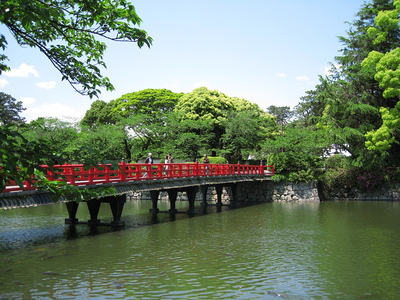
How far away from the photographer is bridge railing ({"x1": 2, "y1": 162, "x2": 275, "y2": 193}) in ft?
49.3

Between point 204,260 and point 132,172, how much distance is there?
8.05 m

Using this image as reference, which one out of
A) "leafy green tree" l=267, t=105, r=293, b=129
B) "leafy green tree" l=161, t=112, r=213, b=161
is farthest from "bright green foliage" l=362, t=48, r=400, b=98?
"leafy green tree" l=267, t=105, r=293, b=129

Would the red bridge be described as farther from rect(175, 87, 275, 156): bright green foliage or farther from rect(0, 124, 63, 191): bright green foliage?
rect(175, 87, 275, 156): bright green foliage

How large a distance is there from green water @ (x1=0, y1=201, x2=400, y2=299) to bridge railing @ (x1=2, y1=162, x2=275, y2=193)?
92.7 inches

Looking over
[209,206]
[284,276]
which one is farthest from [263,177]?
[284,276]

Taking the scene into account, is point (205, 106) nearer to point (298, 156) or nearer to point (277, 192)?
point (298, 156)

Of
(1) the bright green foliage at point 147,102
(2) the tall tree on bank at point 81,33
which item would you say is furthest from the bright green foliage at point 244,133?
(2) the tall tree on bank at point 81,33

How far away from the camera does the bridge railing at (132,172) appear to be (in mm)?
15031

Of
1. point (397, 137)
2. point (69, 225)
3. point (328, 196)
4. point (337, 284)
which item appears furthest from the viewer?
point (328, 196)

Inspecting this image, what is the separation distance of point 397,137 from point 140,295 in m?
30.8

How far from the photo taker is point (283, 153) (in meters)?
34.8

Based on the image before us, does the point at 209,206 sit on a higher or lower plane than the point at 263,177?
lower

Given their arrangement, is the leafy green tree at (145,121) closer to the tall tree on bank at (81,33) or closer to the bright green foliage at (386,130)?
the bright green foliage at (386,130)

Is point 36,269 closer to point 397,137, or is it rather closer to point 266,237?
point 266,237
